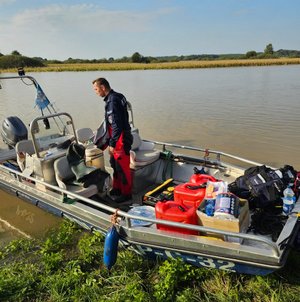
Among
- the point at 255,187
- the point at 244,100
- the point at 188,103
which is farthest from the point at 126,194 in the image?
the point at 244,100

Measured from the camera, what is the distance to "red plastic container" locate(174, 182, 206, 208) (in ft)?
10.8

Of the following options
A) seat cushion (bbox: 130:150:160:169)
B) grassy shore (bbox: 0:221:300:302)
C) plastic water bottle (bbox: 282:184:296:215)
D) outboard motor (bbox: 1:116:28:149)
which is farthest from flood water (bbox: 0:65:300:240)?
grassy shore (bbox: 0:221:300:302)

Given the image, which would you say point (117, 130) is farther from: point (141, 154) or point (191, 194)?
point (191, 194)

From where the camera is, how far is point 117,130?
3.98 m

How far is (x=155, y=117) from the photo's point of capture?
11.2 m

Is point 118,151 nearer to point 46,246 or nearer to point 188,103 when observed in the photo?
point 46,246

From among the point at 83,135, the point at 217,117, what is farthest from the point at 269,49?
the point at 83,135

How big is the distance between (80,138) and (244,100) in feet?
32.2

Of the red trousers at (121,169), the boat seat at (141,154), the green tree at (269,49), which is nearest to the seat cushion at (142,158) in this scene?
the boat seat at (141,154)

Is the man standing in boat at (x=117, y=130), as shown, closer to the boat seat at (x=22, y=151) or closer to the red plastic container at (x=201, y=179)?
the red plastic container at (x=201, y=179)

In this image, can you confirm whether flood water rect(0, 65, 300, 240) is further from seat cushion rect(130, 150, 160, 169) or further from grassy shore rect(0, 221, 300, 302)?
grassy shore rect(0, 221, 300, 302)

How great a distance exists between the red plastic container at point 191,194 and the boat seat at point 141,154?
4.40ft

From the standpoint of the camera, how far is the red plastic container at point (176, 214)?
2975mm

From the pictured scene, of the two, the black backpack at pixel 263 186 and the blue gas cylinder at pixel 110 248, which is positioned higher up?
the black backpack at pixel 263 186
